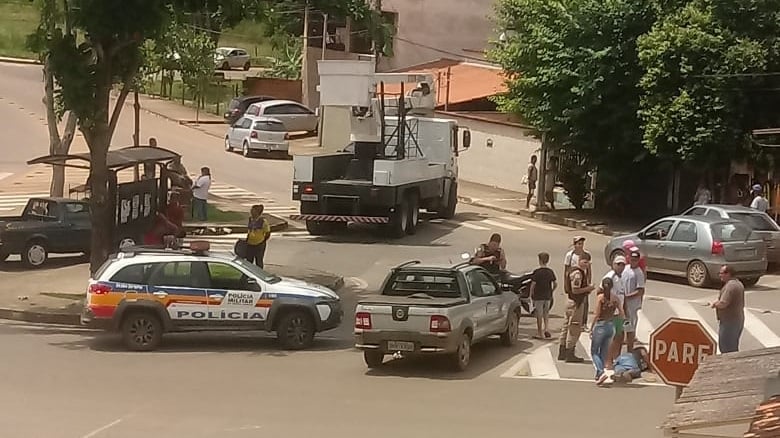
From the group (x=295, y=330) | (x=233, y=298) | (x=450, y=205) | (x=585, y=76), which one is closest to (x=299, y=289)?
(x=295, y=330)

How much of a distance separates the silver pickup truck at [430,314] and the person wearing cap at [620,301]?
1.96 m

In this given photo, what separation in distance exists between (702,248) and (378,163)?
8.51 meters

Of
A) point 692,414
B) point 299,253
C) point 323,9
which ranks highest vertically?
point 323,9

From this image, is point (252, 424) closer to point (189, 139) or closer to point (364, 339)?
point (364, 339)

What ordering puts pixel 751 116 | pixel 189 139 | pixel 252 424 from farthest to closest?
pixel 189 139 → pixel 751 116 → pixel 252 424

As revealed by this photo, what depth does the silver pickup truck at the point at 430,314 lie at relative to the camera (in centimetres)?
1739

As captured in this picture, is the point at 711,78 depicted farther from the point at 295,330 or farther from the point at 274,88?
the point at 274,88

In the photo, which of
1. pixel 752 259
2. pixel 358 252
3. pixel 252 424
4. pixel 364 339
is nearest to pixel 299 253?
pixel 358 252

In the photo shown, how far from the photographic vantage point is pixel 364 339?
691 inches

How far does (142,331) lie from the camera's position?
64.5ft

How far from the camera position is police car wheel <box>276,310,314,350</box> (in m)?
19.8

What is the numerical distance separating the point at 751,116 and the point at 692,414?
27.8m

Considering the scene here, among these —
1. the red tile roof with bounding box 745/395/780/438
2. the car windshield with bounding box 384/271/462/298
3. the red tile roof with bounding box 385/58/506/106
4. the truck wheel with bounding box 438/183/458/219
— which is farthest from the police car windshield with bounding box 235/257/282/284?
the red tile roof with bounding box 385/58/506/106

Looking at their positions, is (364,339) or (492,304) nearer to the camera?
(364,339)
